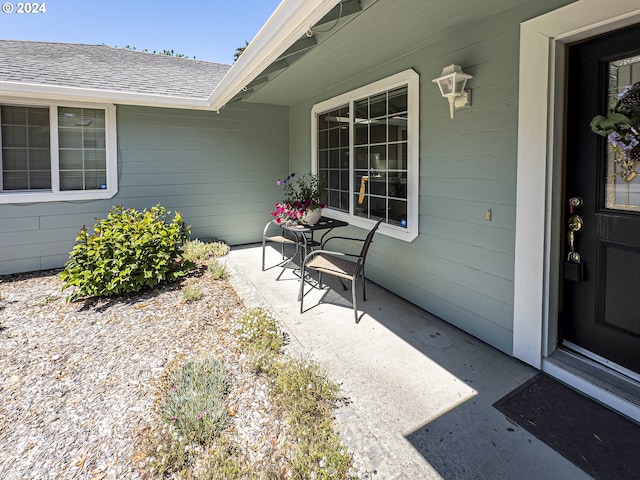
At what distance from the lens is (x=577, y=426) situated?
1902 millimetres

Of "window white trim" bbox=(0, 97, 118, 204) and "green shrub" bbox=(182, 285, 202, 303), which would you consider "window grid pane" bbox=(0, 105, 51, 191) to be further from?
"green shrub" bbox=(182, 285, 202, 303)

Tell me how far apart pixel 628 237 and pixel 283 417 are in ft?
7.59

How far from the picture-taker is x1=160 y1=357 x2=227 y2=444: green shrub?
185 centimetres

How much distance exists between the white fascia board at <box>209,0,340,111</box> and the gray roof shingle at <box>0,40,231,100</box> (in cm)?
215

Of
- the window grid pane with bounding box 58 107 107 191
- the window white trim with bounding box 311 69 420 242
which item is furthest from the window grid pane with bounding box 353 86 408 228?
the window grid pane with bounding box 58 107 107 191

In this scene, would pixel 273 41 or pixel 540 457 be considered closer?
pixel 540 457

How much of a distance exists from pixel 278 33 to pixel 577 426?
128 inches

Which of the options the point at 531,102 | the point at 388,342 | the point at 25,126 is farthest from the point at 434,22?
the point at 25,126

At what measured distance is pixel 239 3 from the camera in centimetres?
695

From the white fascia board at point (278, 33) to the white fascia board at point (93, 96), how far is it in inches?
63.6

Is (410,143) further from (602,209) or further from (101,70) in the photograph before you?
(101,70)

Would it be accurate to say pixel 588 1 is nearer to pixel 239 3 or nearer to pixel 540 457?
pixel 540 457

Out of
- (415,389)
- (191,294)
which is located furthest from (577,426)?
(191,294)

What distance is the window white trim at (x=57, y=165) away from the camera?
468 centimetres
